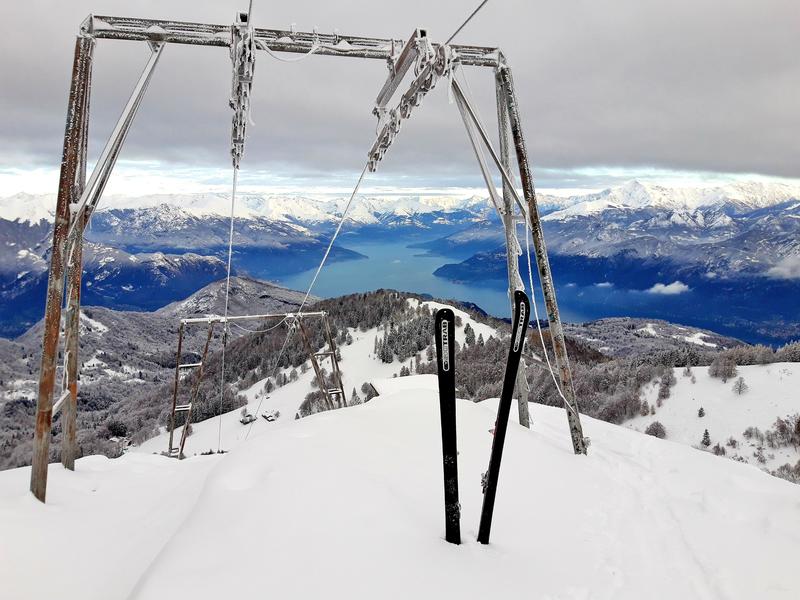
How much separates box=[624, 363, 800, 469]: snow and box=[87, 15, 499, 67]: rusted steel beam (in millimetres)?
12972

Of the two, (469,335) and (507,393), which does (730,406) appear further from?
(469,335)

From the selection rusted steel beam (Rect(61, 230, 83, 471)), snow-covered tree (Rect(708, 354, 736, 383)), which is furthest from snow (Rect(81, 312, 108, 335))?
snow-covered tree (Rect(708, 354, 736, 383))

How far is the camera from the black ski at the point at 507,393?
4.27m

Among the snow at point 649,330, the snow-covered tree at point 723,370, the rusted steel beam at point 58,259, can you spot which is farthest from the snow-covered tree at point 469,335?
the snow at point 649,330

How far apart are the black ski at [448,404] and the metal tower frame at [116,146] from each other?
4781mm

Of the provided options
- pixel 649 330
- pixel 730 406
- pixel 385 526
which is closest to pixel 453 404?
pixel 385 526

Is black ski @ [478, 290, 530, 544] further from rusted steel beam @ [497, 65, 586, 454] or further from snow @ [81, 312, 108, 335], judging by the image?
snow @ [81, 312, 108, 335]

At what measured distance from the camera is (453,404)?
13.4 feet

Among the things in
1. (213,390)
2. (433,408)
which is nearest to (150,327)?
(213,390)

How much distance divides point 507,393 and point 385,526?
72.4 inches

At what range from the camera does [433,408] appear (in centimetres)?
938

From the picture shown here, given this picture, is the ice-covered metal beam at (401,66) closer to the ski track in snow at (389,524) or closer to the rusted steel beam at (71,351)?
the rusted steel beam at (71,351)

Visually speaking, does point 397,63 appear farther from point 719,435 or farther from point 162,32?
point 719,435

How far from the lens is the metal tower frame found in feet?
20.9
